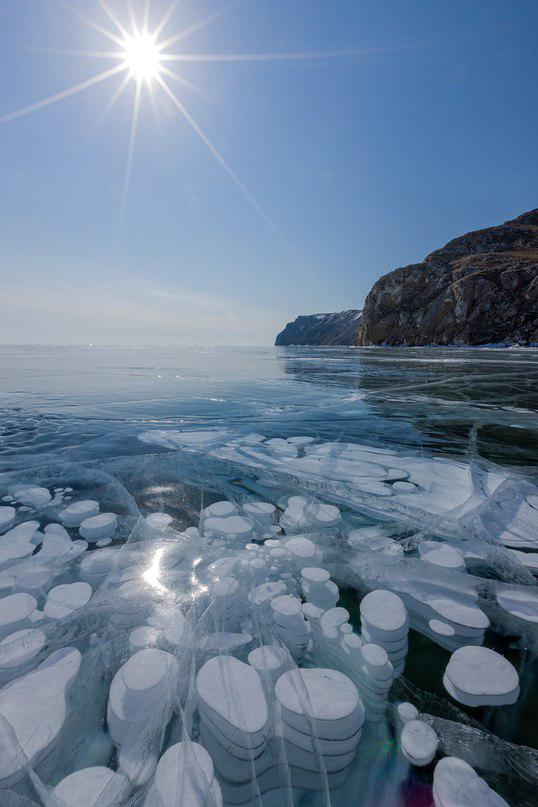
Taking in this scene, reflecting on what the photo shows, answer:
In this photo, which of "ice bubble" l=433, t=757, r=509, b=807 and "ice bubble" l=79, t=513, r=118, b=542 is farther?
"ice bubble" l=79, t=513, r=118, b=542

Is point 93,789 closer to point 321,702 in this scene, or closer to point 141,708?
point 141,708

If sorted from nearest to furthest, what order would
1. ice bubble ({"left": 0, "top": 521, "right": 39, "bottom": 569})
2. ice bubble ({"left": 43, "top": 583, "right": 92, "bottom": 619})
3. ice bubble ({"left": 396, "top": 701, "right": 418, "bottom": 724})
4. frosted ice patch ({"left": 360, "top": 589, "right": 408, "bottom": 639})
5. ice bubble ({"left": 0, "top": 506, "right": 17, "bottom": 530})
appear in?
ice bubble ({"left": 396, "top": 701, "right": 418, "bottom": 724}) → frosted ice patch ({"left": 360, "top": 589, "right": 408, "bottom": 639}) → ice bubble ({"left": 43, "top": 583, "right": 92, "bottom": 619}) → ice bubble ({"left": 0, "top": 521, "right": 39, "bottom": 569}) → ice bubble ({"left": 0, "top": 506, "right": 17, "bottom": 530})

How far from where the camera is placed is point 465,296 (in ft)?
193

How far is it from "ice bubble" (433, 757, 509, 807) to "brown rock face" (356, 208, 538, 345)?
67.7m

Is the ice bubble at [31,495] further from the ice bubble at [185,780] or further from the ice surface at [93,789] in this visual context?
the ice bubble at [185,780]

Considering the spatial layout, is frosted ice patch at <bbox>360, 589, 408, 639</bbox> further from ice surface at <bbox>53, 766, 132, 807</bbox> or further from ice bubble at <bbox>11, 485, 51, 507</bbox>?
ice bubble at <bbox>11, 485, 51, 507</bbox>

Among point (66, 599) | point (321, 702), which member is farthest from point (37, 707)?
point (321, 702)

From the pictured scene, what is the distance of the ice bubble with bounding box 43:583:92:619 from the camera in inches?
70.8

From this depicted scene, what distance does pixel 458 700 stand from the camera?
1371 mm

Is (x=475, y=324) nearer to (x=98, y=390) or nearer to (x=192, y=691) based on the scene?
(x=98, y=390)

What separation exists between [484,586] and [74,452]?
197 inches

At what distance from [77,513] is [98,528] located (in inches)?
15.1

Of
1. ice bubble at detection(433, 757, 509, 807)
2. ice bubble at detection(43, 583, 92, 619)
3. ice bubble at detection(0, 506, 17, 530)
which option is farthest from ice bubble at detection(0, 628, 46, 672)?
ice bubble at detection(433, 757, 509, 807)

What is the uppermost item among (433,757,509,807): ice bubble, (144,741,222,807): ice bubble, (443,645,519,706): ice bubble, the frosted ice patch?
(144,741,222,807): ice bubble
